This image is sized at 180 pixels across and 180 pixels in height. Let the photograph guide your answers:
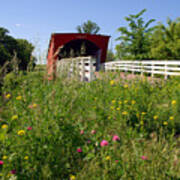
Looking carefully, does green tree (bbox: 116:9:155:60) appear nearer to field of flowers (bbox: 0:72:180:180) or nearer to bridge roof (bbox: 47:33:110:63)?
bridge roof (bbox: 47:33:110:63)

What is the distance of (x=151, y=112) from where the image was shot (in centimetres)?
335

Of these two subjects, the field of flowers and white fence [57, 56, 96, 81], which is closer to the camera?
the field of flowers

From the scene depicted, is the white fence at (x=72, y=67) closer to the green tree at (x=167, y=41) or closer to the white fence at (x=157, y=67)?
the white fence at (x=157, y=67)

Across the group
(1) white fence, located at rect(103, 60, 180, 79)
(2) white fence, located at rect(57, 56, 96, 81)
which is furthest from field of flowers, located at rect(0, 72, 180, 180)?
(1) white fence, located at rect(103, 60, 180, 79)

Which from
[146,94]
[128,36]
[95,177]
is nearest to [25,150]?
[95,177]

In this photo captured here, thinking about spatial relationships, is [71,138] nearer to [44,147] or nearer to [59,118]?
[59,118]

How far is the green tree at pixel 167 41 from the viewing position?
1828cm

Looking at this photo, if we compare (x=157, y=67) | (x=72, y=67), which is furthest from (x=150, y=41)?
(x=72, y=67)

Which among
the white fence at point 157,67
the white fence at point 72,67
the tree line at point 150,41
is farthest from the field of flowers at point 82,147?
the tree line at point 150,41

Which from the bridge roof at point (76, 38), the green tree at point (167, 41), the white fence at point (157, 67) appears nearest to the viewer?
the white fence at point (157, 67)

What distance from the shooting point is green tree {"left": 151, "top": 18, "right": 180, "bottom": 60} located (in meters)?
18.3

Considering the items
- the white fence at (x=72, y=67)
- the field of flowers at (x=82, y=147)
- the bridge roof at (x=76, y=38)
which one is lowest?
the field of flowers at (x=82, y=147)

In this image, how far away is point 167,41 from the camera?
63.9ft

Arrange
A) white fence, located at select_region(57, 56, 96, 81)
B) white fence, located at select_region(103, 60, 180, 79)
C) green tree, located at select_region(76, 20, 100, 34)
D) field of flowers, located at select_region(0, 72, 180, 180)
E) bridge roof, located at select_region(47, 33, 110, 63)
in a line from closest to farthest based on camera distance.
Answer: field of flowers, located at select_region(0, 72, 180, 180)
white fence, located at select_region(57, 56, 96, 81)
white fence, located at select_region(103, 60, 180, 79)
bridge roof, located at select_region(47, 33, 110, 63)
green tree, located at select_region(76, 20, 100, 34)
